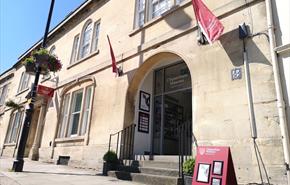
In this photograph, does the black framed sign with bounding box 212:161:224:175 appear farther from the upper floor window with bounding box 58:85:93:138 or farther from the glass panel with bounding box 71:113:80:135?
the glass panel with bounding box 71:113:80:135

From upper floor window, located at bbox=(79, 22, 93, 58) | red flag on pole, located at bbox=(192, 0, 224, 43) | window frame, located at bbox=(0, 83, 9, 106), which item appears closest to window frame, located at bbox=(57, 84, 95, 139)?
upper floor window, located at bbox=(79, 22, 93, 58)

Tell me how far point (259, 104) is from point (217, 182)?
78.4 inches

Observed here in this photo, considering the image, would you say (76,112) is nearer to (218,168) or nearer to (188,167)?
(188,167)

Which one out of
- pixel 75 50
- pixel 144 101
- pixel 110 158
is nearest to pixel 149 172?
pixel 110 158

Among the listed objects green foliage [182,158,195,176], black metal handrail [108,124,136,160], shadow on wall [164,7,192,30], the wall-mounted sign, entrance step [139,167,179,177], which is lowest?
entrance step [139,167,179,177]

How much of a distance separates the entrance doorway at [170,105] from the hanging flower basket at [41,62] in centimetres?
374

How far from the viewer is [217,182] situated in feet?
13.7

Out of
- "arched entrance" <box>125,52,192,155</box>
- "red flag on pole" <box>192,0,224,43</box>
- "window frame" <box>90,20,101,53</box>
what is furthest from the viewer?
"window frame" <box>90,20,101,53</box>

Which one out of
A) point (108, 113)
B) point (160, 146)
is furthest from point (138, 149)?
point (108, 113)

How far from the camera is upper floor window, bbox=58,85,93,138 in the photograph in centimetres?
1066

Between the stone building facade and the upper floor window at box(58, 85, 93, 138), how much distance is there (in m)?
0.05

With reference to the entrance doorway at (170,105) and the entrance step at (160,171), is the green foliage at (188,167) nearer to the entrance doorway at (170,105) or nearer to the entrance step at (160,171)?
the entrance step at (160,171)

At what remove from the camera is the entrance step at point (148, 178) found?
Result: 5.53 meters

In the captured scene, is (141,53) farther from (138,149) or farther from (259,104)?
(259,104)
